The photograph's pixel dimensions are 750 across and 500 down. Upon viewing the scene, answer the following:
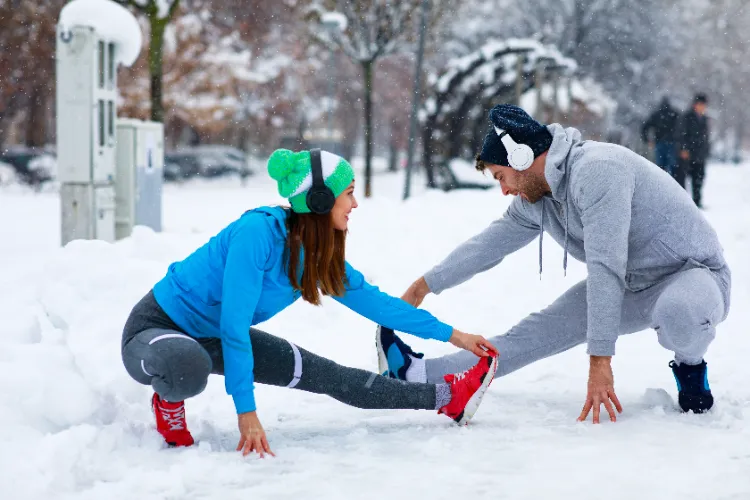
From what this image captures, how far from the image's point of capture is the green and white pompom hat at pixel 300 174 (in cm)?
297

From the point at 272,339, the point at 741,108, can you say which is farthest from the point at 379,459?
the point at 741,108

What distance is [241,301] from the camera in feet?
9.50

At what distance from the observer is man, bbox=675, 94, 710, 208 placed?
13.1 metres

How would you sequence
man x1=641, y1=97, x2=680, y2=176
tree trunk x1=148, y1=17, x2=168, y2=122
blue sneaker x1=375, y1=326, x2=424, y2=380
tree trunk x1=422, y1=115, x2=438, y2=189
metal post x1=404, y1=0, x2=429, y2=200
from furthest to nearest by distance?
tree trunk x1=422, y1=115, x2=438, y2=189
tree trunk x1=148, y1=17, x2=168, y2=122
metal post x1=404, y1=0, x2=429, y2=200
man x1=641, y1=97, x2=680, y2=176
blue sneaker x1=375, y1=326, x2=424, y2=380

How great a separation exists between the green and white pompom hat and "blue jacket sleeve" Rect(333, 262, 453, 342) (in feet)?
1.42

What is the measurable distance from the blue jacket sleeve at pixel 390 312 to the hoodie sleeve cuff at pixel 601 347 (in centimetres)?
56

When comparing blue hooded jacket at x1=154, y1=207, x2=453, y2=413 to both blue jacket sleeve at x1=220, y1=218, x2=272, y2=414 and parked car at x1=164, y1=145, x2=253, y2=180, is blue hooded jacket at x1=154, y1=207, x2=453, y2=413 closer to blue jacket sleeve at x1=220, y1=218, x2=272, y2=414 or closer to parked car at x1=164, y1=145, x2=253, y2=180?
blue jacket sleeve at x1=220, y1=218, x2=272, y2=414

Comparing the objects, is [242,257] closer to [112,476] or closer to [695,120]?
[112,476]

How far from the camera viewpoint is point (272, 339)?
131 inches

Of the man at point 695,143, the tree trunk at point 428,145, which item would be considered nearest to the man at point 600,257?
the man at point 695,143

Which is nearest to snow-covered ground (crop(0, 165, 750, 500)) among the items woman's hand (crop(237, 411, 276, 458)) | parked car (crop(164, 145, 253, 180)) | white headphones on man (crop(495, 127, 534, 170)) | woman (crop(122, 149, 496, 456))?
woman's hand (crop(237, 411, 276, 458))

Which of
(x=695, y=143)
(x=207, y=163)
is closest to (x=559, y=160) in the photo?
(x=695, y=143)

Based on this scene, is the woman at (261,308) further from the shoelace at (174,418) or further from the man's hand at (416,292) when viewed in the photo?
the man's hand at (416,292)

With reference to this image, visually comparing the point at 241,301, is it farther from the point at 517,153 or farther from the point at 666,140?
the point at 666,140
